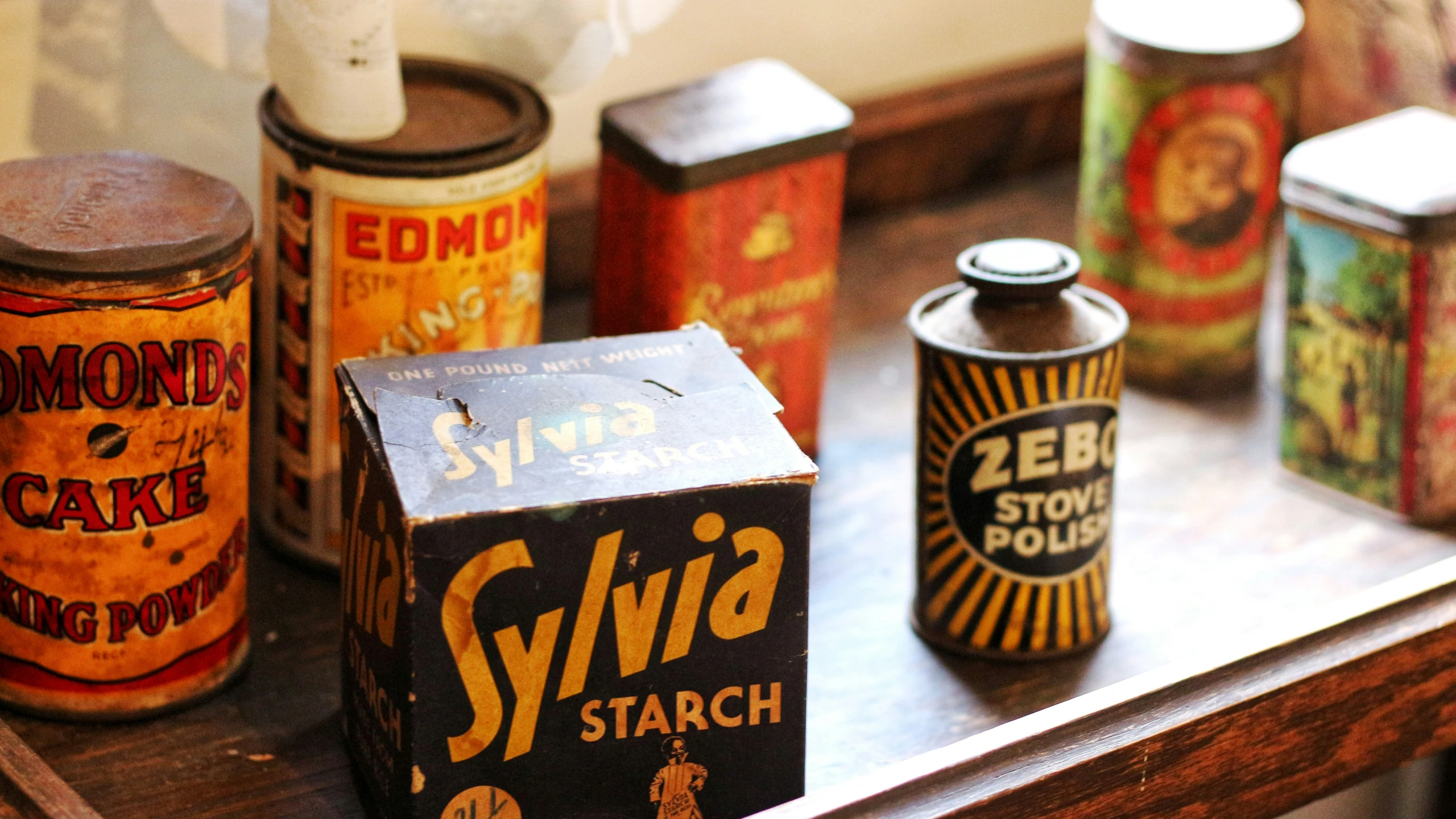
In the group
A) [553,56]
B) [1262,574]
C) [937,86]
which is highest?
[553,56]

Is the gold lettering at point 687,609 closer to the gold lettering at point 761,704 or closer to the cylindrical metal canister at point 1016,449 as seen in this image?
the gold lettering at point 761,704

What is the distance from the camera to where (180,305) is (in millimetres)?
800

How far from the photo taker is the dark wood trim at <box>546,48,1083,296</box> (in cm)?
142

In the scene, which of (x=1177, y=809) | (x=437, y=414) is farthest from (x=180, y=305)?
(x=1177, y=809)

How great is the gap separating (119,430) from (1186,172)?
711 millimetres

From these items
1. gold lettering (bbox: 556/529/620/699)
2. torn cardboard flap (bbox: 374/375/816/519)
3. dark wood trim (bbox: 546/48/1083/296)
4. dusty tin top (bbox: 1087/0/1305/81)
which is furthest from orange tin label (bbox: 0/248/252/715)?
dusty tin top (bbox: 1087/0/1305/81)

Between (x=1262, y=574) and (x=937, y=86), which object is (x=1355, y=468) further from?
(x=937, y=86)

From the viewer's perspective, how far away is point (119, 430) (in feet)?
2.65

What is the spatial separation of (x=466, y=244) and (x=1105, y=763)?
430 mm

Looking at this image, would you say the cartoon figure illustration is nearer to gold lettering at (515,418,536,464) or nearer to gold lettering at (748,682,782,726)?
gold lettering at (748,682,782,726)

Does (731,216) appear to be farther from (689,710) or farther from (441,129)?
(689,710)

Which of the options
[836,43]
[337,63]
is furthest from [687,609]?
[836,43]

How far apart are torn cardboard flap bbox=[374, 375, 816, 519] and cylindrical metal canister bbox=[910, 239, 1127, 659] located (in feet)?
0.49

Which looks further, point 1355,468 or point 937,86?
point 937,86
